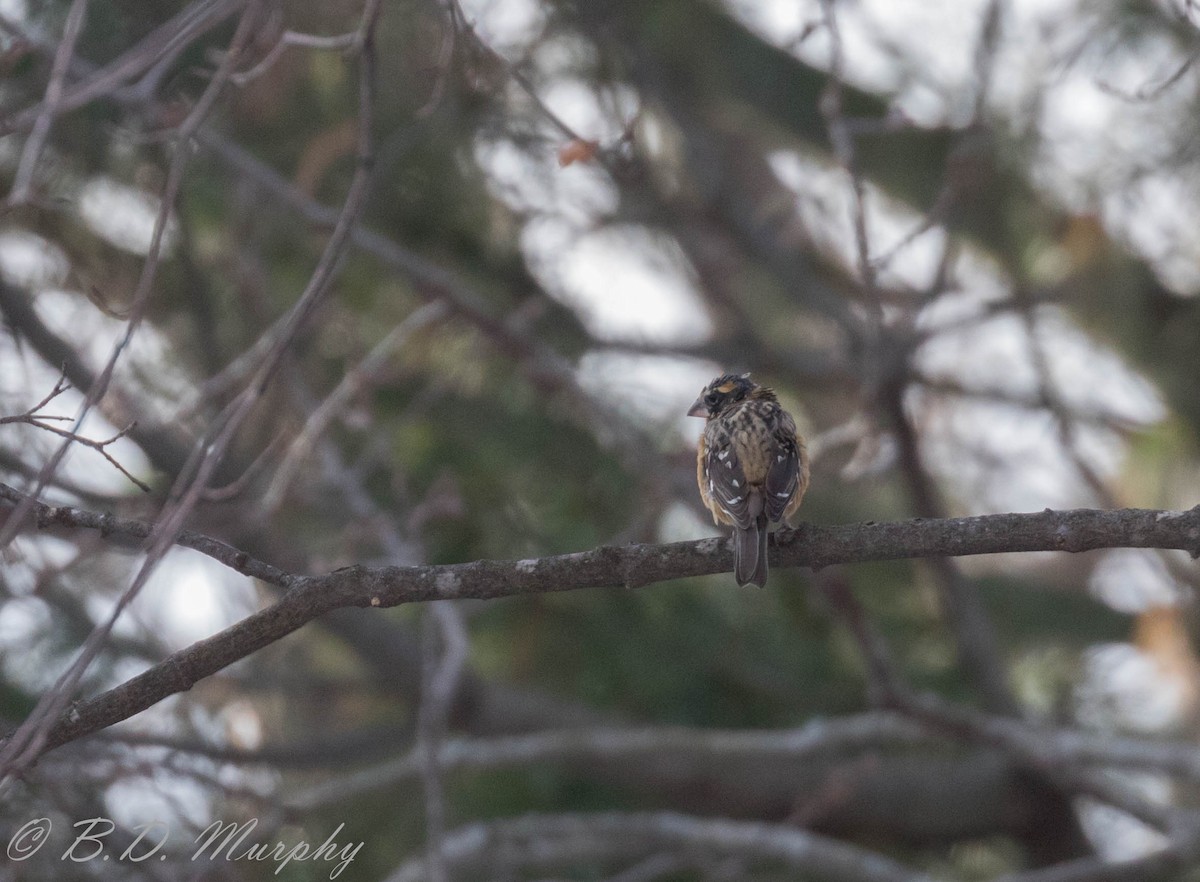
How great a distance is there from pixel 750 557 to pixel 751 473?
0.90 meters

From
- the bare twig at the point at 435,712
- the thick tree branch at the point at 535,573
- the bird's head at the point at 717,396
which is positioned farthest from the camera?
the bird's head at the point at 717,396

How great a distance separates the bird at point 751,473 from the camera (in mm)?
4242

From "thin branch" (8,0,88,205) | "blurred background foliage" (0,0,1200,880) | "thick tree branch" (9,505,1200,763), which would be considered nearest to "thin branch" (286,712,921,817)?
"blurred background foliage" (0,0,1200,880)

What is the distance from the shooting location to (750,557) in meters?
4.11

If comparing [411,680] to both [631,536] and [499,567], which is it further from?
[499,567]

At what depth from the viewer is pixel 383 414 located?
8.38 metres

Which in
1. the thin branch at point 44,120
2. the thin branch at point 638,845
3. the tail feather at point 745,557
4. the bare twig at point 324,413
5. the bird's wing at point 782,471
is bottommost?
the thin branch at point 44,120

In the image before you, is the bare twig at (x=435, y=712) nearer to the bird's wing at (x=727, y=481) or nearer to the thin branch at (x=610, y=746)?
the thin branch at (x=610, y=746)

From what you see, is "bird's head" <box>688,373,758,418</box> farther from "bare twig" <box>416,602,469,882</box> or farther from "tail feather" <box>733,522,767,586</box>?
"tail feather" <box>733,522,767,586</box>

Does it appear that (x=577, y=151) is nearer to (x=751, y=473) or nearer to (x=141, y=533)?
(x=751, y=473)

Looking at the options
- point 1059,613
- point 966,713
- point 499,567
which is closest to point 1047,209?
point 1059,613

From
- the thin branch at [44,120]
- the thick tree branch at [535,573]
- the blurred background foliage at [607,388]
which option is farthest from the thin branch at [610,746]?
the thin branch at [44,120]

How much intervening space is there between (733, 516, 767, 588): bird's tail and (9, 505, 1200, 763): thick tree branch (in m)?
0.52

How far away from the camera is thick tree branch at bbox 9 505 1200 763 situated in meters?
3.29
